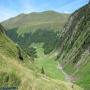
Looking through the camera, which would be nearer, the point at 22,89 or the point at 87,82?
the point at 22,89

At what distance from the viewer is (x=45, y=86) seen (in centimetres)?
2745

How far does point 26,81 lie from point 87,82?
2603 centimetres

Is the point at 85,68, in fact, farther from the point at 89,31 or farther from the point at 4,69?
the point at 4,69

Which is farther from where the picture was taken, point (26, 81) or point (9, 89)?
point (26, 81)

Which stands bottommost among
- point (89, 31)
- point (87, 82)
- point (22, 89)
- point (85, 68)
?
point (22, 89)

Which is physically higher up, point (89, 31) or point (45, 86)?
point (89, 31)

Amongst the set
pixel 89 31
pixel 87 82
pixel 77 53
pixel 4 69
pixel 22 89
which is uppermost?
pixel 89 31

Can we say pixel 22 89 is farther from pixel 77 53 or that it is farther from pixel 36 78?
pixel 77 53

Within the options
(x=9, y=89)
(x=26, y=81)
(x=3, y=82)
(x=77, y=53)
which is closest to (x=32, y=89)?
(x=26, y=81)

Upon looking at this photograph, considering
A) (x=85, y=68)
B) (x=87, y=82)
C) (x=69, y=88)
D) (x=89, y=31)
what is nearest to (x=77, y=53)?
(x=89, y=31)

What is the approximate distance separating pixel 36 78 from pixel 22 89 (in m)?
3.64

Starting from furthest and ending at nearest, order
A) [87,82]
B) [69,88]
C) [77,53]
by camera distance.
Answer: [77,53]
[87,82]
[69,88]

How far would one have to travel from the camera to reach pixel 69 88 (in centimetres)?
2952

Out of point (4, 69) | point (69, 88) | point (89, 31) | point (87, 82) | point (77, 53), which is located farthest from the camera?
point (89, 31)
